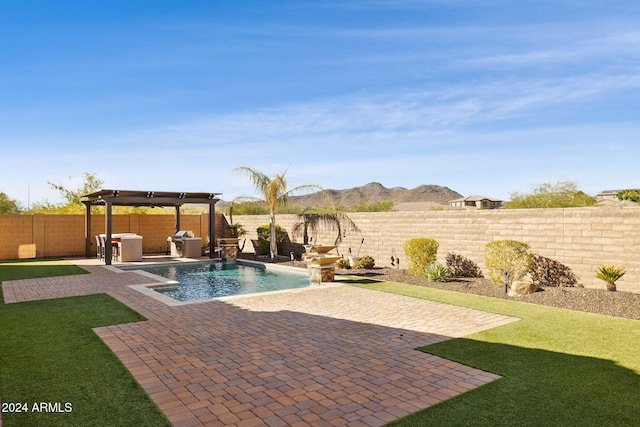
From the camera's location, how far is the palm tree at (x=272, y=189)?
18.7m

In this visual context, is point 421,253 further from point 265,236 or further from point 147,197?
point 147,197

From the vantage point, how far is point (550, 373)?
15.2 feet

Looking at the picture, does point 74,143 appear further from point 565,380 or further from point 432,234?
point 565,380

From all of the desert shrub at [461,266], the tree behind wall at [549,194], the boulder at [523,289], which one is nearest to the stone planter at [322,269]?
the desert shrub at [461,266]

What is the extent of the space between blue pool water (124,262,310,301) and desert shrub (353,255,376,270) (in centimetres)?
188

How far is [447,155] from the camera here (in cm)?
3428

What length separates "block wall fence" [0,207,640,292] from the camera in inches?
368

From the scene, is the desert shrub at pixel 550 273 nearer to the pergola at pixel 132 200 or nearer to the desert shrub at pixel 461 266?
the desert shrub at pixel 461 266

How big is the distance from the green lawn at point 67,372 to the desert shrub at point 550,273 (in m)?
9.25

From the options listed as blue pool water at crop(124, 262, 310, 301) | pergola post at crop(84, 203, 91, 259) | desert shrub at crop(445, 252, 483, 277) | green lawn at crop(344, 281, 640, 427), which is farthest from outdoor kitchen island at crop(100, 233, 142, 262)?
green lawn at crop(344, 281, 640, 427)

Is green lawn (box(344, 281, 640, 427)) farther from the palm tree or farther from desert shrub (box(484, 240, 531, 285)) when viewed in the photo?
the palm tree

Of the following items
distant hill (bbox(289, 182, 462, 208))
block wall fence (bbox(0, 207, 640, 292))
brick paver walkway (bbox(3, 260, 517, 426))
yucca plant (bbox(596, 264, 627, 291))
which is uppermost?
distant hill (bbox(289, 182, 462, 208))

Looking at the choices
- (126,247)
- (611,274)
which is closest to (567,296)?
(611,274)

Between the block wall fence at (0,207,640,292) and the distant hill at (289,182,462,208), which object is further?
the distant hill at (289,182,462,208)
